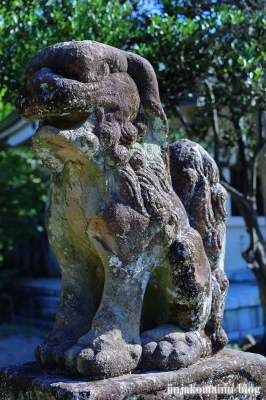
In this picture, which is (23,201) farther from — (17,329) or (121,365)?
(121,365)

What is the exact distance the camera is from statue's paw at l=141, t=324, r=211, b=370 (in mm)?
2057

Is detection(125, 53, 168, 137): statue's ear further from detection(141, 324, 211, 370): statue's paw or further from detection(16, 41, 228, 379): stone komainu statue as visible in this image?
detection(141, 324, 211, 370): statue's paw

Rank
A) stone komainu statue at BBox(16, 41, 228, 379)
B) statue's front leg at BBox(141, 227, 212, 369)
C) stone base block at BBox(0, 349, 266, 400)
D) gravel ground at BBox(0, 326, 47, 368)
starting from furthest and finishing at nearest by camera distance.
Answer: gravel ground at BBox(0, 326, 47, 368) → statue's front leg at BBox(141, 227, 212, 369) → stone komainu statue at BBox(16, 41, 228, 379) → stone base block at BBox(0, 349, 266, 400)

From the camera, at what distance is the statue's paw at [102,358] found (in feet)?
6.23

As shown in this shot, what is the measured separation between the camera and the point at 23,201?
297 inches

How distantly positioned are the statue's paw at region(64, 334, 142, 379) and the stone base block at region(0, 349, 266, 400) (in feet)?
0.10

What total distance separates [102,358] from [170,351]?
0.32 meters

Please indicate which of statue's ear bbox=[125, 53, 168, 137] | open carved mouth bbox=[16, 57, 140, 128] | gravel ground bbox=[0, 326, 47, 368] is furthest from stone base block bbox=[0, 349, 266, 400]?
gravel ground bbox=[0, 326, 47, 368]

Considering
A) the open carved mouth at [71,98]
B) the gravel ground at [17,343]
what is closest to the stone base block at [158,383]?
the open carved mouth at [71,98]

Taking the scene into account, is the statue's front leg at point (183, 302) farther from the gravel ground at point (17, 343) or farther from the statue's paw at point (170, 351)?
the gravel ground at point (17, 343)

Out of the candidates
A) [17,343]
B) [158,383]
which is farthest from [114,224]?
[17,343]

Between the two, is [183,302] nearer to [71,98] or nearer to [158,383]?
[158,383]

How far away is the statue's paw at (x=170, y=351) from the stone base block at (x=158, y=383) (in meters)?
0.04

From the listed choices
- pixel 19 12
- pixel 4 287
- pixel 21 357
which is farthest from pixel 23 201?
Result: pixel 19 12
